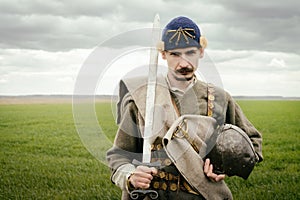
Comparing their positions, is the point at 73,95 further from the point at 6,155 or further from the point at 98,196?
the point at 6,155

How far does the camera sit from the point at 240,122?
222cm

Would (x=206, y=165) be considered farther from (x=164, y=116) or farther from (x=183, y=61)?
(x=183, y=61)

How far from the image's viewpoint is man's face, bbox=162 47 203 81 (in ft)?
6.37

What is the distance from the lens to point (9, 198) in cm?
467

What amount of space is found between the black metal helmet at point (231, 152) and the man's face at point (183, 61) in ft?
0.92

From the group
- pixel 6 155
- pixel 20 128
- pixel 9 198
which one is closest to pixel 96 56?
pixel 9 198

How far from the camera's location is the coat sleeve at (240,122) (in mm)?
2188

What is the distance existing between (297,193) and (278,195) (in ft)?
0.77

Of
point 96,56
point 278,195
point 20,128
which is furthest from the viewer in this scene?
point 20,128

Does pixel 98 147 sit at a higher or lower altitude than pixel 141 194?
higher

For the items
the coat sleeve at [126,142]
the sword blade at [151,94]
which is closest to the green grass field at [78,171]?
the coat sleeve at [126,142]

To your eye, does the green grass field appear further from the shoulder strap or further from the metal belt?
the shoulder strap

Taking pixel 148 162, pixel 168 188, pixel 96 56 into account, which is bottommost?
pixel 168 188

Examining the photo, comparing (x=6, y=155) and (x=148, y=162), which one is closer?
(x=148, y=162)
